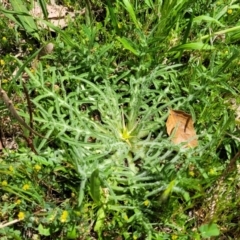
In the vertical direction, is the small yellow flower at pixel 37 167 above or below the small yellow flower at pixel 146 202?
above

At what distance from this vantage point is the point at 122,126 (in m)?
2.06

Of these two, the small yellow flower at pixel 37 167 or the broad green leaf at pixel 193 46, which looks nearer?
the small yellow flower at pixel 37 167

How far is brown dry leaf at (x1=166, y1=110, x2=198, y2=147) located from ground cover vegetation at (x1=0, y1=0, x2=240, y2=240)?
35 mm

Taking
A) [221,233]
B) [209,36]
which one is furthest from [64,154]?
[209,36]

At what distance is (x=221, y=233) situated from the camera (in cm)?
190

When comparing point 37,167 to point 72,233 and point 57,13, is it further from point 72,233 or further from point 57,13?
point 57,13

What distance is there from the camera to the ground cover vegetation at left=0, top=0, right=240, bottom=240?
1852 millimetres

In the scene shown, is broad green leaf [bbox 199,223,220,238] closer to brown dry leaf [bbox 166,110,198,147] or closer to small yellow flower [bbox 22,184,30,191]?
brown dry leaf [bbox 166,110,198,147]

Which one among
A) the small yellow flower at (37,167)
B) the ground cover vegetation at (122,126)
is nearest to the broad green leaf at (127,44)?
the ground cover vegetation at (122,126)

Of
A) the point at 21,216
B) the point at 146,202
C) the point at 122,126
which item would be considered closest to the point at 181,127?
the point at 122,126

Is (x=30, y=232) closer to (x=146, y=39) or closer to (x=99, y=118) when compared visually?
(x=99, y=118)

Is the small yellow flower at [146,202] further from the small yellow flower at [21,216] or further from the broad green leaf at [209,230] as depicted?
the small yellow flower at [21,216]

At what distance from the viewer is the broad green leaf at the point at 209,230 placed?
1783mm

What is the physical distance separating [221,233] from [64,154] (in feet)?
2.38
